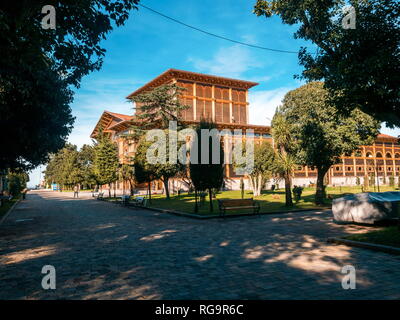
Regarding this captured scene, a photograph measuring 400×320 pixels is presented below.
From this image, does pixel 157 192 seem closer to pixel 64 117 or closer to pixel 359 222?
pixel 64 117

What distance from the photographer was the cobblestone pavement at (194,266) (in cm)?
469

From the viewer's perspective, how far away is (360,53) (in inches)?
316

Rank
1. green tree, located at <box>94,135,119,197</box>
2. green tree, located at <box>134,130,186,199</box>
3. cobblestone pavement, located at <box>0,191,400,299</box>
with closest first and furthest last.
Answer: cobblestone pavement, located at <box>0,191,400,299</box> → green tree, located at <box>134,130,186,199</box> → green tree, located at <box>94,135,119,197</box>

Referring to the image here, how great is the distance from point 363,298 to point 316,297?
0.68 metres

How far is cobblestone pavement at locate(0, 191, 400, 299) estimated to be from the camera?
4688mm

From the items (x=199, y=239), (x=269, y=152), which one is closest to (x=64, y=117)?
(x=199, y=239)

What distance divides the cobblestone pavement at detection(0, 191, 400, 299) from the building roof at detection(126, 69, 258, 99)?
130ft

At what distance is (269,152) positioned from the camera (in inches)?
1294

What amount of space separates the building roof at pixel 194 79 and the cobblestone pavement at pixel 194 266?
1565 inches

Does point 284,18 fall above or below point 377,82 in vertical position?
above

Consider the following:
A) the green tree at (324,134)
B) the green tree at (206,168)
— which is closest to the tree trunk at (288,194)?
the green tree at (324,134)

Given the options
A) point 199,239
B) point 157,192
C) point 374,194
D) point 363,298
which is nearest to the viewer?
point 363,298

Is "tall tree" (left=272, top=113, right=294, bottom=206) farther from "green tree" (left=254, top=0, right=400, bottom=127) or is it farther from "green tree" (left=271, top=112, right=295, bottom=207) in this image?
"green tree" (left=254, top=0, right=400, bottom=127)

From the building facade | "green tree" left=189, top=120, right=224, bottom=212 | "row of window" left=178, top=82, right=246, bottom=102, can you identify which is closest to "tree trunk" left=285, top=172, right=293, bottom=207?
"green tree" left=189, top=120, right=224, bottom=212
